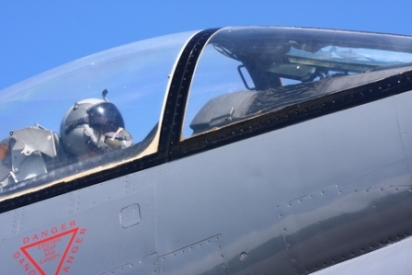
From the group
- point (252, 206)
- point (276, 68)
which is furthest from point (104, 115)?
point (252, 206)

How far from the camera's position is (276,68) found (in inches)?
154

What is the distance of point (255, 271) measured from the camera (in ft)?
10.4

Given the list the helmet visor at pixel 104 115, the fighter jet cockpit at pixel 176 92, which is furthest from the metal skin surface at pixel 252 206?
the helmet visor at pixel 104 115

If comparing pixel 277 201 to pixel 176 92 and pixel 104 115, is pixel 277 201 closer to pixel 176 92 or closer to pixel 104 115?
pixel 176 92

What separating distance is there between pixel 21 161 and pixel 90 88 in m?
0.76

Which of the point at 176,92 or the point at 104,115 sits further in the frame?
the point at 104,115

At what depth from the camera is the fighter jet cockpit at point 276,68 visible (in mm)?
3566

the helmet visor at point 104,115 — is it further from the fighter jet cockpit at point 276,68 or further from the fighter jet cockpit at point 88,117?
the fighter jet cockpit at point 276,68

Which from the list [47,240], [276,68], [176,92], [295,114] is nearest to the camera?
[295,114]

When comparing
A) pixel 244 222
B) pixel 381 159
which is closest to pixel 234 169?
pixel 244 222

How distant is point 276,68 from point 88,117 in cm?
143

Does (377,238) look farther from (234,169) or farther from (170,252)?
(170,252)

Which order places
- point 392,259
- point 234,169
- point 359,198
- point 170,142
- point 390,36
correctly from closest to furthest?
point 392,259
point 359,198
point 234,169
point 170,142
point 390,36

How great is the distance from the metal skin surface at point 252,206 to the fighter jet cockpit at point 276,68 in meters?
0.15
